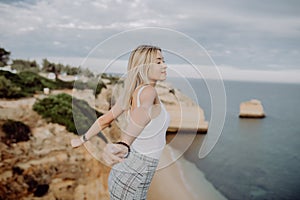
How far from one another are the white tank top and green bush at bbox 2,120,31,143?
2.14m

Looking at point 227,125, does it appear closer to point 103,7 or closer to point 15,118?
point 103,7

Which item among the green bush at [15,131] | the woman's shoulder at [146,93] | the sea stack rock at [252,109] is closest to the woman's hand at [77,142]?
the woman's shoulder at [146,93]

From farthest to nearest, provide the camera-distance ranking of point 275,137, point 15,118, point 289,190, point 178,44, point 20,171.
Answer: point 275,137
point 289,190
point 15,118
point 20,171
point 178,44

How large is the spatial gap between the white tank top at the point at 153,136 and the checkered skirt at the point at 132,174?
2 cm

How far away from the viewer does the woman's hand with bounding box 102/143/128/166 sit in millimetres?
863

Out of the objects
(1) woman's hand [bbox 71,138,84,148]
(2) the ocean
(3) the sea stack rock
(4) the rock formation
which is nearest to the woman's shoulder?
(1) woman's hand [bbox 71,138,84,148]

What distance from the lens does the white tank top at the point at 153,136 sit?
90 centimetres

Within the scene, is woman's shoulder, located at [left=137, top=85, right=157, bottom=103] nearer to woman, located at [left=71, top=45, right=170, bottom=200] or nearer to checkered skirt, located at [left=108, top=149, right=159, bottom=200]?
woman, located at [left=71, top=45, right=170, bottom=200]

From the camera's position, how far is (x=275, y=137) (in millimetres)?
3889

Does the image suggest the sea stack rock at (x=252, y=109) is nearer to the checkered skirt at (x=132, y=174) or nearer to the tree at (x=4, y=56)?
the tree at (x=4, y=56)

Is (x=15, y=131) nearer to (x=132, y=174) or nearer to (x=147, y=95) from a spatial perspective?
(x=132, y=174)

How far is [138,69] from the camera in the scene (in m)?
0.96

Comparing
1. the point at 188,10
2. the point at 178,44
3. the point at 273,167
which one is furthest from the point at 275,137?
the point at 178,44

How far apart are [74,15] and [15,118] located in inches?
40.0
